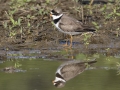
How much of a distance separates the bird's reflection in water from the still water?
0.27 feet

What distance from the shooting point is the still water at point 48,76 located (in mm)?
7414

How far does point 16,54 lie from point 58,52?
91cm

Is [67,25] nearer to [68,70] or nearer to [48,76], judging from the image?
[68,70]

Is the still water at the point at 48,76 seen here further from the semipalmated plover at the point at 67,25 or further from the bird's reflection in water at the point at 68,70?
the semipalmated plover at the point at 67,25

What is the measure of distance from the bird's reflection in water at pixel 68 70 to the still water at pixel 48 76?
0.27 feet

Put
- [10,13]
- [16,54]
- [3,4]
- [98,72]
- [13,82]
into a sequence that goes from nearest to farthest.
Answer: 1. [13,82]
2. [98,72]
3. [16,54]
4. [10,13]
5. [3,4]

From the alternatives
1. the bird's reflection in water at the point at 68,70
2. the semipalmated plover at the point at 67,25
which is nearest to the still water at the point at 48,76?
the bird's reflection in water at the point at 68,70

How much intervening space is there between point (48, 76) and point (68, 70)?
558 mm

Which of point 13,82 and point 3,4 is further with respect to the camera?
point 3,4

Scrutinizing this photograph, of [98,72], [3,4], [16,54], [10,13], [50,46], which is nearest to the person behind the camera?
[98,72]

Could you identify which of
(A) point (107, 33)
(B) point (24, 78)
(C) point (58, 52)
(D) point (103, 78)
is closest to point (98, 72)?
(D) point (103, 78)

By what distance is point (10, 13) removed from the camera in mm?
13102

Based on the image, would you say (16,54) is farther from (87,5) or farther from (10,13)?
(87,5)

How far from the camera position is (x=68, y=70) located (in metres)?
8.62
